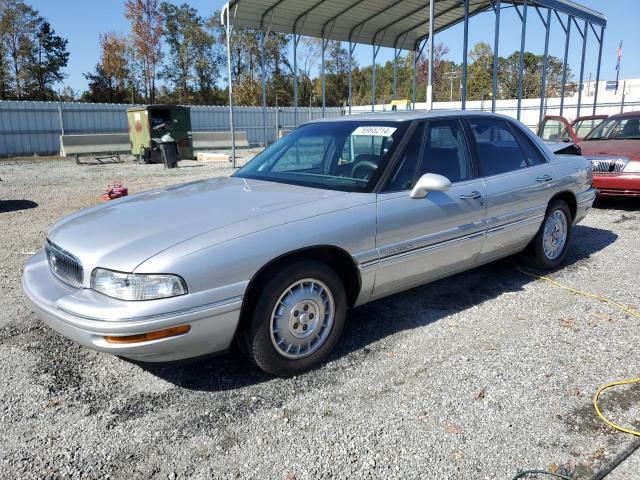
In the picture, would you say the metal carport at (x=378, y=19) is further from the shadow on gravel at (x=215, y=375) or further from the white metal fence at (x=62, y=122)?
the shadow on gravel at (x=215, y=375)

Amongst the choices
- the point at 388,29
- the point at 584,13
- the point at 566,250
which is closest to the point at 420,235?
the point at 566,250

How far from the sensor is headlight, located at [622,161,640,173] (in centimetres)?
800

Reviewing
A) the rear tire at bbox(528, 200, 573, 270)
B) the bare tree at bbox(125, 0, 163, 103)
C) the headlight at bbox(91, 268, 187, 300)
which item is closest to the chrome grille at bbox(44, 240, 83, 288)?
the headlight at bbox(91, 268, 187, 300)

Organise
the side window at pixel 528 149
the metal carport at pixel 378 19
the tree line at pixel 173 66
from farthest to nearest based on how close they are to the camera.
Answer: the tree line at pixel 173 66
the metal carport at pixel 378 19
the side window at pixel 528 149

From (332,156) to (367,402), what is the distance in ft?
6.66

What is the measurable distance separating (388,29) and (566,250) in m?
15.2

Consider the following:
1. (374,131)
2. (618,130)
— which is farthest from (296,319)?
(618,130)

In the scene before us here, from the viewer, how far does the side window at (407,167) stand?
12.3ft

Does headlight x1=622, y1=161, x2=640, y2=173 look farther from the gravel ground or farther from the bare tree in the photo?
the bare tree

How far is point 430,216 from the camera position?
384 cm

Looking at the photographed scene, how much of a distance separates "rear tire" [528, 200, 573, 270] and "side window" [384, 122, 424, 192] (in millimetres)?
1955

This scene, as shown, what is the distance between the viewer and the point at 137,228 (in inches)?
122

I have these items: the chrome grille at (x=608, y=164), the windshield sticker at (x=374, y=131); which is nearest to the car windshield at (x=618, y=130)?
the chrome grille at (x=608, y=164)

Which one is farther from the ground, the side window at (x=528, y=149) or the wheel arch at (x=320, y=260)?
the side window at (x=528, y=149)
